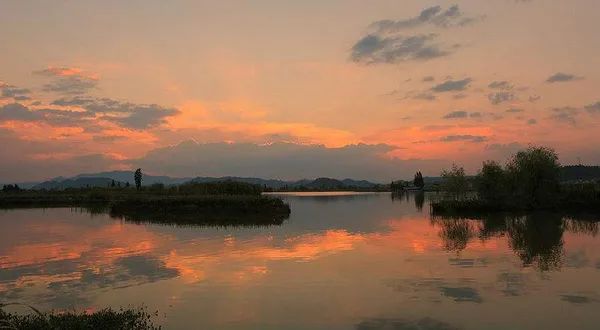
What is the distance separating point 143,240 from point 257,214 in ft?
72.4

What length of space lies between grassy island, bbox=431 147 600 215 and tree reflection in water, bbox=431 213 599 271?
16072 mm

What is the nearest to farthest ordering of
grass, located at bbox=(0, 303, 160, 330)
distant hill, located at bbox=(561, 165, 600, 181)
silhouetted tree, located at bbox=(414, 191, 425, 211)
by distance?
grass, located at bbox=(0, 303, 160, 330)
silhouetted tree, located at bbox=(414, 191, 425, 211)
distant hill, located at bbox=(561, 165, 600, 181)

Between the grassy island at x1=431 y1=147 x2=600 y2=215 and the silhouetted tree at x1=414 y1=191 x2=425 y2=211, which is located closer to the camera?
the grassy island at x1=431 y1=147 x2=600 y2=215

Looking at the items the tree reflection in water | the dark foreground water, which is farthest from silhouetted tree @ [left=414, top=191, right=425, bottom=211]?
the dark foreground water

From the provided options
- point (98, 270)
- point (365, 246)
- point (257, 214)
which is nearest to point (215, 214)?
point (257, 214)

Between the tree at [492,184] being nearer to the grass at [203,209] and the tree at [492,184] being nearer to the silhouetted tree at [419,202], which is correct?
the silhouetted tree at [419,202]

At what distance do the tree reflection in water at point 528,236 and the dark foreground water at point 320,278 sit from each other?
0.14 metres

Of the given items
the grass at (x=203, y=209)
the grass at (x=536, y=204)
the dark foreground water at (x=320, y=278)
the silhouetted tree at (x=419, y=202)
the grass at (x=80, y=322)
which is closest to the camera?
the grass at (x=80, y=322)

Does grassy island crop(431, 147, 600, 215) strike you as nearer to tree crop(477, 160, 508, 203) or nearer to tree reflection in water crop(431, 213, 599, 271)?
tree crop(477, 160, 508, 203)

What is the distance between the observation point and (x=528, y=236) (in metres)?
33.7

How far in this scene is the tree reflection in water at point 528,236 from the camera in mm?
24250

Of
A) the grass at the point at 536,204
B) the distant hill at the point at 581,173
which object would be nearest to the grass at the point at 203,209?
the grass at the point at 536,204

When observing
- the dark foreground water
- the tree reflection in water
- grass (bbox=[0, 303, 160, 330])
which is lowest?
the tree reflection in water

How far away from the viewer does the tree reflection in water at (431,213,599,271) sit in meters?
24.2
